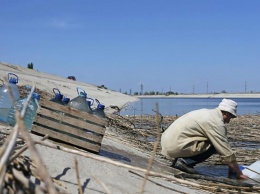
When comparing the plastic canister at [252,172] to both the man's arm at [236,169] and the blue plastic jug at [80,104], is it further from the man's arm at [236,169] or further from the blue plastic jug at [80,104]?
the blue plastic jug at [80,104]

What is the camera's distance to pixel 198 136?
6.09 metres

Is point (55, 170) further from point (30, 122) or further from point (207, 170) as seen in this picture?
point (207, 170)

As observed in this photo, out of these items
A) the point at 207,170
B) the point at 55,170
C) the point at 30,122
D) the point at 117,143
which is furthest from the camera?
the point at 117,143

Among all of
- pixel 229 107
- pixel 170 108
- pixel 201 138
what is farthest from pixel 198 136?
pixel 170 108

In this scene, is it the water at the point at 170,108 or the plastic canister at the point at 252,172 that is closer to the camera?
the plastic canister at the point at 252,172

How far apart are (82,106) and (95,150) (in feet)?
2.53

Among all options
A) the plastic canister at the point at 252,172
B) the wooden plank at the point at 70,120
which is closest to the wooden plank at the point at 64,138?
the wooden plank at the point at 70,120

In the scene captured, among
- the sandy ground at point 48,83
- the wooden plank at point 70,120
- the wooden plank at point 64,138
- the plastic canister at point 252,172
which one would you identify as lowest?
the plastic canister at point 252,172

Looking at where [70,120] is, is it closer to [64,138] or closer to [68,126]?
[68,126]

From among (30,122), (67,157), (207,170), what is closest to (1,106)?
(30,122)

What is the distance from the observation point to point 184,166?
20.3 feet

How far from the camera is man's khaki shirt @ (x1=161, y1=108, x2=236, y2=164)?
575cm

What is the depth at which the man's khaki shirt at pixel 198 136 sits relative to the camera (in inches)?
226

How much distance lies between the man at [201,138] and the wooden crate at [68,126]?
4.90 ft
